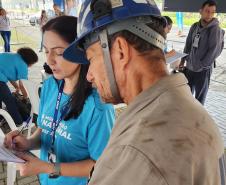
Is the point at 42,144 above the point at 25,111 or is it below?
above

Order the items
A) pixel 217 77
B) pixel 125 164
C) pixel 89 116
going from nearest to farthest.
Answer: pixel 125 164, pixel 89 116, pixel 217 77

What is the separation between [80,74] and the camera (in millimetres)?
1310

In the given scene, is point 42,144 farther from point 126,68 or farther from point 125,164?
point 125,164

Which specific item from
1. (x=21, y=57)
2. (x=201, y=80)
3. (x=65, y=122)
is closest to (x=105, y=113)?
(x=65, y=122)

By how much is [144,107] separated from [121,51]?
0.61 feet

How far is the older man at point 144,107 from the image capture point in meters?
0.52

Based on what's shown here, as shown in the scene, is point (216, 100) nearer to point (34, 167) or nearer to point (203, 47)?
point (203, 47)

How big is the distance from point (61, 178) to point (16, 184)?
174cm

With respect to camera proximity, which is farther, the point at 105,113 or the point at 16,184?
the point at 16,184

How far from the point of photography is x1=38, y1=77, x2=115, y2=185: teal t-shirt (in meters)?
1.17

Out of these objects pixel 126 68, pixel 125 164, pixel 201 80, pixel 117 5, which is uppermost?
pixel 117 5

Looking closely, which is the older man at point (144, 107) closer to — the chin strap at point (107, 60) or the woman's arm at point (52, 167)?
the chin strap at point (107, 60)

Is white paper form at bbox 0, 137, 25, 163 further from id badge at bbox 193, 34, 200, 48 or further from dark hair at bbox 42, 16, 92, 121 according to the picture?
id badge at bbox 193, 34, 200, 48

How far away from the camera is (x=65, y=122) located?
125 centimetres
